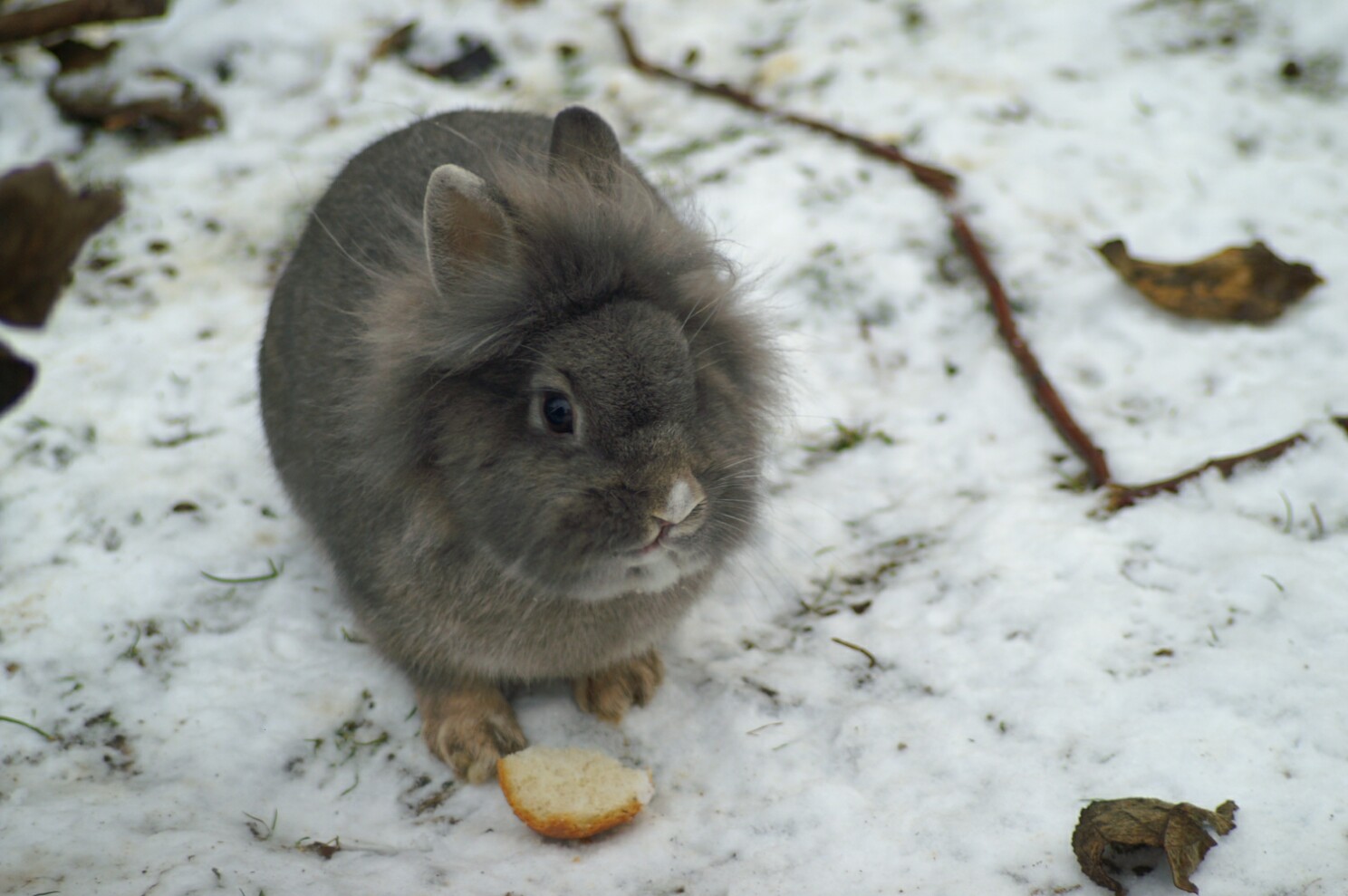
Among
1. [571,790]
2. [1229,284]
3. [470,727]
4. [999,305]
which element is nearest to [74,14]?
[470,727]

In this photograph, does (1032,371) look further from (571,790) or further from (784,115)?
(571,790)

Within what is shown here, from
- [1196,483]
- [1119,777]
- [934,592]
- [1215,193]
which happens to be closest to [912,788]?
[1119,777]

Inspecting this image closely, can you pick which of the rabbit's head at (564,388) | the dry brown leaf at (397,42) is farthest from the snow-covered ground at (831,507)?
the rabbit's head at (564,388)

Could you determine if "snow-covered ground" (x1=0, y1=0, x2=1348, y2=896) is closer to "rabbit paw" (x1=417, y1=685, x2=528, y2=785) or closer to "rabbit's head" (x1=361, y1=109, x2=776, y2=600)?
"rabbit paw" (x1=417, y1=685, x2=528, y2=785)

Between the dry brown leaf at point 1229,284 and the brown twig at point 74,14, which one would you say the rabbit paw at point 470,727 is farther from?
the brown twig at point 74,14

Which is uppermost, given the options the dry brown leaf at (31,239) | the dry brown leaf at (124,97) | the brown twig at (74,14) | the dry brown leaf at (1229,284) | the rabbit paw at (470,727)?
the dry brown leaf at (31,239)
